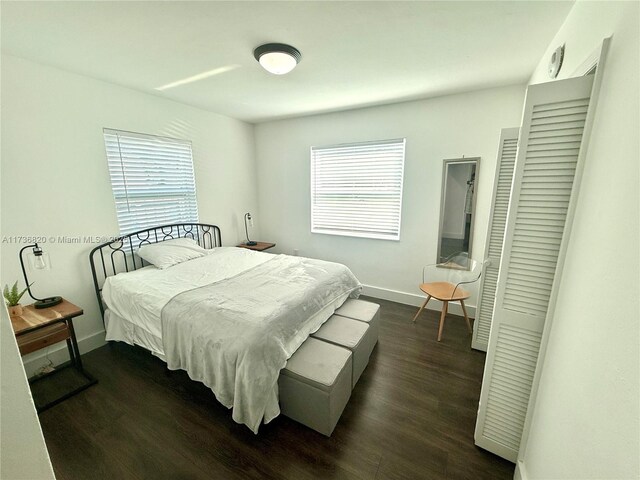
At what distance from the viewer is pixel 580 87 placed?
1110mm

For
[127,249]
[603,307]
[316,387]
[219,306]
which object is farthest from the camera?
[127,249]

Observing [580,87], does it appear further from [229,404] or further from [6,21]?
[6,21]

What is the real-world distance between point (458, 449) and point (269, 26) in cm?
293

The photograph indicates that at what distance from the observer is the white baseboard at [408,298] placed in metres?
3.24

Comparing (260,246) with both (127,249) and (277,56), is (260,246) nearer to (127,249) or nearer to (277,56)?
(127,249)

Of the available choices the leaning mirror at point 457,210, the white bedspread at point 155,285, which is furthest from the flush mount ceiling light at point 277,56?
the leaning mirror at point 457,210

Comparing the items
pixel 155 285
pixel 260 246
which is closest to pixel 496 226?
pixel 155 285

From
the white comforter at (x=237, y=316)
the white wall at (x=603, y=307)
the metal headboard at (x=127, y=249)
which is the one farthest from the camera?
the metal headboard at (x=127, y=249)

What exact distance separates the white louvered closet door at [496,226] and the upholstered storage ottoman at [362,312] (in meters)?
0.96

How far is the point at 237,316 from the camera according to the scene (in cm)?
183

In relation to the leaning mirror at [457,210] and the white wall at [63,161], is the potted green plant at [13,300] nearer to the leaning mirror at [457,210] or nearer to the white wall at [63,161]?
the white wall at [63,161]

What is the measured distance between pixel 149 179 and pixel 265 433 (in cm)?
284

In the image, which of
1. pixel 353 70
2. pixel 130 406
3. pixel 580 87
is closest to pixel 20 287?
pixel 130 406

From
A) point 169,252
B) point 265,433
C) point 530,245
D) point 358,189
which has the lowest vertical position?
point 265,433
